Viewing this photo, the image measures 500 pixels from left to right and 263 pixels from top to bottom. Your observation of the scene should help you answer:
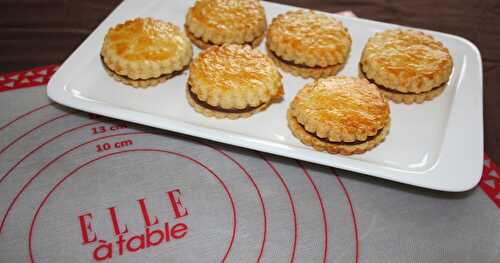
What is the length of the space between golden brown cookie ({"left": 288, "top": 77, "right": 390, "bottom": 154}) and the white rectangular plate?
0.07 m

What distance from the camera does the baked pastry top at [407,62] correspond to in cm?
235

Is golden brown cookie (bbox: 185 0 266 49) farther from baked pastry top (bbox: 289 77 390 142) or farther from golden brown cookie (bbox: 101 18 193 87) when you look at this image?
baked pastry top (bbox: 289 77 390 142)

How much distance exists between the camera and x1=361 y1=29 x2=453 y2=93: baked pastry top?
235cm

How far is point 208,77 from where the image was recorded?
2283mm

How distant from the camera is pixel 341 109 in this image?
85.2 inches

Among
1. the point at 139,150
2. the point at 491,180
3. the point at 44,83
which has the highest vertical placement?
the point at 44,83

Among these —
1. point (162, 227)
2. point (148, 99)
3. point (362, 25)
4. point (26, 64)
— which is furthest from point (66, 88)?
point (362, 25)

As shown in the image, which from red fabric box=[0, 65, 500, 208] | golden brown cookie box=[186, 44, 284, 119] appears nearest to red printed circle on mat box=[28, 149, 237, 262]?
golden brown cookie box=[186, 44, 284, 119]

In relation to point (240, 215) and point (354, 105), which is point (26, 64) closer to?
point (240, 215)

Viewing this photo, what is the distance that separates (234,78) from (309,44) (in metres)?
0.54

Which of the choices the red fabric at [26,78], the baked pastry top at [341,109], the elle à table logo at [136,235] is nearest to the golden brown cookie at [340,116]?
the baked pastry top at [341,109]

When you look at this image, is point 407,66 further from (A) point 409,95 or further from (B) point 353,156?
(B) point 353,156

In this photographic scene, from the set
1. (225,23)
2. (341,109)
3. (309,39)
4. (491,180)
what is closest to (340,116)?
(341,109)

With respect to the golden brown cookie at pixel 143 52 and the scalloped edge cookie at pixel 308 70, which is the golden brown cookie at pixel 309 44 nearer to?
the scalloped edge cookie at pixel 308 70
